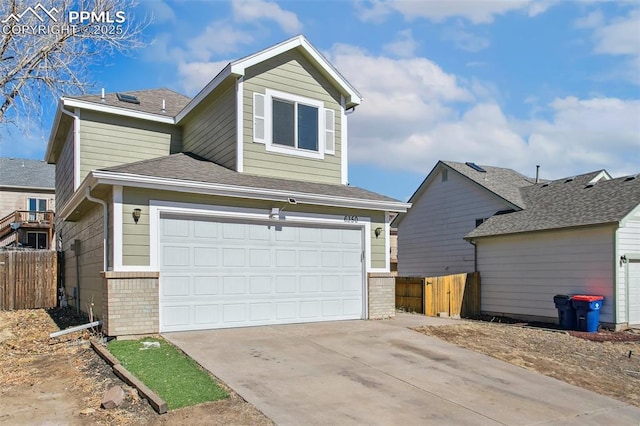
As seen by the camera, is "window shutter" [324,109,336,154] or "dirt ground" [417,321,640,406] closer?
"dirt ground" [417,321,640,406]

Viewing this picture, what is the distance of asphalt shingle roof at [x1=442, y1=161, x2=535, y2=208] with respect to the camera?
741 inches

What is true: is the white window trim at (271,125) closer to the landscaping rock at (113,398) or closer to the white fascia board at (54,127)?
the white fascia board at (54,127)

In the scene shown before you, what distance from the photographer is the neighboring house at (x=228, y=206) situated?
9.37m

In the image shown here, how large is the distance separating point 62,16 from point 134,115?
347 cm

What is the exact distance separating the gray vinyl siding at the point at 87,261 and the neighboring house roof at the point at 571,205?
12538mm

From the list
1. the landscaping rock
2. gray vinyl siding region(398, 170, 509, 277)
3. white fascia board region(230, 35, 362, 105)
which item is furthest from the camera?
gray vinyl siding region(398, 170, 509, 277)

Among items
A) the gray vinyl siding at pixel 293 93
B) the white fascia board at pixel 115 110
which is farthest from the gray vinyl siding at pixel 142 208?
the white fascia board at pixel 115 110

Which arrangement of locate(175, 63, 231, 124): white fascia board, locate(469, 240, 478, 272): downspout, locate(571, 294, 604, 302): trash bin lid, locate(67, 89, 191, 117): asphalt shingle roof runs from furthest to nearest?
locate(469, 240, 478, 272): downspout, locate(67, 89, 191, 117): asphalt shingle roof, locate(571, 294, 604, 302): trash bin lid, locate(175, 63, 231, 124): white fascia board

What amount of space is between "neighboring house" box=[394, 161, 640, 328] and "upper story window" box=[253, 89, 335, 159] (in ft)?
24.8

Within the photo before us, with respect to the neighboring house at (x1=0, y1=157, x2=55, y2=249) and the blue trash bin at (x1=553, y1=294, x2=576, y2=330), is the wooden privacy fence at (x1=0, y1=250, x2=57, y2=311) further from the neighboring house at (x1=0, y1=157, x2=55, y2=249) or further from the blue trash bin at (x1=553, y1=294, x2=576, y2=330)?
the blue trash bin at (x1=553, y1=294, x2=576, y2=330)

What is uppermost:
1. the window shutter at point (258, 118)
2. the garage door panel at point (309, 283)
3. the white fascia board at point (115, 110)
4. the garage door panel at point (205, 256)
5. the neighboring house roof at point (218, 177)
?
the white fascia board at point (115, 110)

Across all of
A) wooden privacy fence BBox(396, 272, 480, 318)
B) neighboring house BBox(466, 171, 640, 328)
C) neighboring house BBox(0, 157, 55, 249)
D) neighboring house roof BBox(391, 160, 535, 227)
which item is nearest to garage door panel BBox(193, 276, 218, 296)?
wooden privacy fence BBox(396, 272, 480, 318)

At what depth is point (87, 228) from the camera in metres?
12.3

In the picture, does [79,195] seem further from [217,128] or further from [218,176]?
[217,128]
